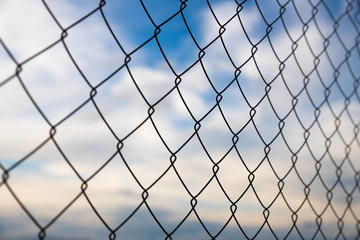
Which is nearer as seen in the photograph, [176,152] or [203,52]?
[176,152]

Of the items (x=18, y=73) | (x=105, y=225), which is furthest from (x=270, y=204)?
(x=18, y=73)

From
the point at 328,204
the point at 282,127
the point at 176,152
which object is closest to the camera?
the point at 176,152

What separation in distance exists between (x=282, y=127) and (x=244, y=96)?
33 cm

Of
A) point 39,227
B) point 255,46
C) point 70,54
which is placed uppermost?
point 255,46

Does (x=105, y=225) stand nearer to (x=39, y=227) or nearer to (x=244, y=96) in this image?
(x=39, y=227)

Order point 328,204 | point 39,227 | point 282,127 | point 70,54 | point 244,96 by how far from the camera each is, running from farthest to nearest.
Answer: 1. point 328,204
2. point 282,127
3. point 244,96
4. point 70,54
5. point 39,227

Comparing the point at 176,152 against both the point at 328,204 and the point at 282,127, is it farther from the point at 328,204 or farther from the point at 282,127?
the point at 328,204

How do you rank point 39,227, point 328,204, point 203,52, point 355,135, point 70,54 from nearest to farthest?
1. point 39,227
2. point 70,54
3. point 203,52
4. point 328,204
5. point 355,135

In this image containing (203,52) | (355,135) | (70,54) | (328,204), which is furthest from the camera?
(355,135)

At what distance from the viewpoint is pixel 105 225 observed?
4.39 feet

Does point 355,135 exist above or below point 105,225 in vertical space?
above

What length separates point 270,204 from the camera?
200 cm

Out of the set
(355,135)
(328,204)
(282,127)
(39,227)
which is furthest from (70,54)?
(355,135)

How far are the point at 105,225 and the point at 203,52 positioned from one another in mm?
803
